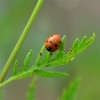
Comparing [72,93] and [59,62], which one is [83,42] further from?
[72,93]

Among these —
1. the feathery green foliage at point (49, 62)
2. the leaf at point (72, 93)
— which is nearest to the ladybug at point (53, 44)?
the feathery green foliage at point (49, 62)

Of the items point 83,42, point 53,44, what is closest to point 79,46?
point 83,42

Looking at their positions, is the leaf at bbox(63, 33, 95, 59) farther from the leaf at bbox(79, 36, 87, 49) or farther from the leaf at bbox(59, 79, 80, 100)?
the leaf at bbox(59, 79, 80, 100)

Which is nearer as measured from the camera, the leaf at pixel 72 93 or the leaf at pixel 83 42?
the leaf at pixel 83 42

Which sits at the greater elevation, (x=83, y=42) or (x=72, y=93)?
(x=83, y=42)

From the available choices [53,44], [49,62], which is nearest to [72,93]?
[53,44]

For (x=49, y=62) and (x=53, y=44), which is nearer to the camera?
(x=49, y=62)

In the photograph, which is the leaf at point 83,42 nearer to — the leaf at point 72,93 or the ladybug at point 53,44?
the ladybug at point 53,44

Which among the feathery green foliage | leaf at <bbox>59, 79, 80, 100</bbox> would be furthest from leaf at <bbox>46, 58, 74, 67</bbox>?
leaf at <bbox>59, 79, 80, 100</bbox>

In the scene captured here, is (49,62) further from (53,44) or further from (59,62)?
(53,44)

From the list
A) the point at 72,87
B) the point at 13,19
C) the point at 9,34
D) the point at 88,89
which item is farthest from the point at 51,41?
the point at 88,89

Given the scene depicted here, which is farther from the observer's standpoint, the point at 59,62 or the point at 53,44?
the point at 53,44

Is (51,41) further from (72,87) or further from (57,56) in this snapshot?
(57,56)
